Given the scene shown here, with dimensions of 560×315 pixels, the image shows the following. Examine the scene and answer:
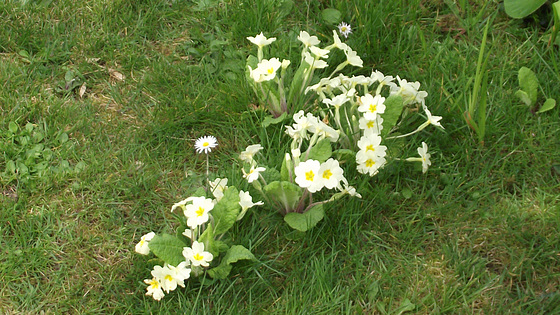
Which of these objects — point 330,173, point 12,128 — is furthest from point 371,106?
point 12,128

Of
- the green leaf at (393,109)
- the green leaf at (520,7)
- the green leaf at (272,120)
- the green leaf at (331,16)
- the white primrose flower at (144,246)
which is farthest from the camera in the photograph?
the green leaf at (331,16)

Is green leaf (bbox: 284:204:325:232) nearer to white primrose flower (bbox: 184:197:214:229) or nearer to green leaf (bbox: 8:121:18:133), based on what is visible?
white primrose flower (bbox: 184:197:214:229)

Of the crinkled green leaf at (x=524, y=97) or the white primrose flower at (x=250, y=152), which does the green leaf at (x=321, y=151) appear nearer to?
the white primrose flower at (x=250, y=152)

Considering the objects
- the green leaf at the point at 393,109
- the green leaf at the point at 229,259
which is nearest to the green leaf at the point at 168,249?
the green leaf at the point at 229,259

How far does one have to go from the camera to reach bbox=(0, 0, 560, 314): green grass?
2221 millimetres

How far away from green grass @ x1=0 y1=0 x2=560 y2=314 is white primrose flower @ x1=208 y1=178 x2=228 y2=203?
172mm

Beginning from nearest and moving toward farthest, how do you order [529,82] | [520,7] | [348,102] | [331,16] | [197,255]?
[197,255], [348,102], [529,82], [520,7], [331,16]

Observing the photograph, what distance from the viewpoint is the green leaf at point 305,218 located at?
88.7 inches

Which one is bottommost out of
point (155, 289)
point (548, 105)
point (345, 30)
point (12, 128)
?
point (155, 289)

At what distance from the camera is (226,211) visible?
7.31 ft

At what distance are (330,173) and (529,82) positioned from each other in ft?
3.81

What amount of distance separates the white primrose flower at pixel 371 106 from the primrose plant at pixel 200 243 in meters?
0.57

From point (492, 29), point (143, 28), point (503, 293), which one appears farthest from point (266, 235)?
point (492, 29)

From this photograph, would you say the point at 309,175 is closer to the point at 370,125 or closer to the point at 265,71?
the point at 370,125
